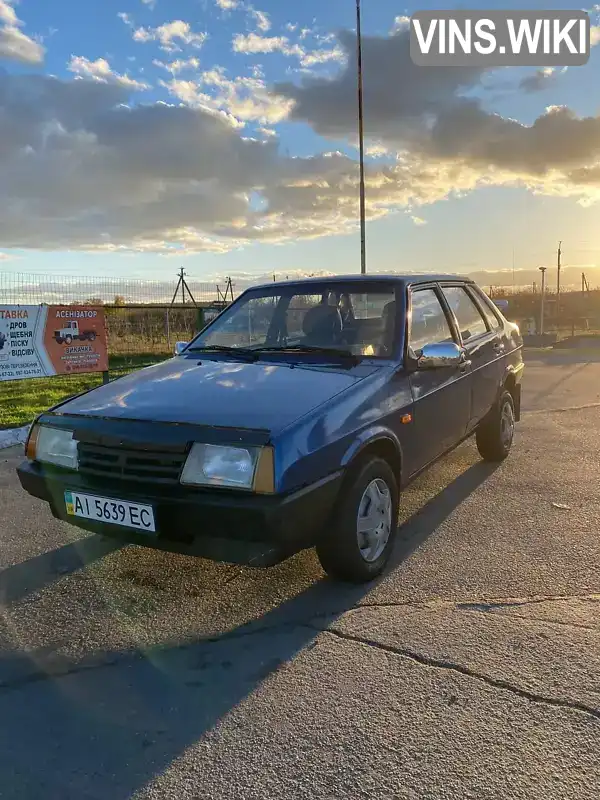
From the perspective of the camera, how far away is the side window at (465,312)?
4.91 metres

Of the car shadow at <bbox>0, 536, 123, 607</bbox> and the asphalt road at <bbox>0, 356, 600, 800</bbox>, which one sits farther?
the car shadow at <bbox>0, 536, 123, 607</bbox>

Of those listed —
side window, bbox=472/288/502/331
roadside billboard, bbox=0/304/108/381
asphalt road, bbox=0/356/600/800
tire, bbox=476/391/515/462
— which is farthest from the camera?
roadside billboard, bbox=0/304/108/381

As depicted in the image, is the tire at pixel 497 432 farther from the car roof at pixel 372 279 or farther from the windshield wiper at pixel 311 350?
the windshield wiper at pixel 311 350

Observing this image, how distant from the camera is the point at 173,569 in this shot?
355 centimetres

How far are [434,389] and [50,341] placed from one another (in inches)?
245

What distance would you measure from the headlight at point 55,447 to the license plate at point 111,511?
0.62 ft

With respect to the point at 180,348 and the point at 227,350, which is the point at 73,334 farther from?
the point at 227,350

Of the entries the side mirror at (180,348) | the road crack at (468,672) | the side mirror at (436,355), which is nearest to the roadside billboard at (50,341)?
the side mirror at (180,348)

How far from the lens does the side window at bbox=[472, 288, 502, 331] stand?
5664 millimetres

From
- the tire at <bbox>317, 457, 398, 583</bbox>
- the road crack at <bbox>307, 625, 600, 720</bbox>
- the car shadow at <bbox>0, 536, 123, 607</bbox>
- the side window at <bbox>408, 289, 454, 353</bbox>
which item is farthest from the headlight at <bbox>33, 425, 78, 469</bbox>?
the side window at <bbox>408, 289, 454, 353</bbox>

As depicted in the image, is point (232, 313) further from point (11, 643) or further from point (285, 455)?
point (11, 643)

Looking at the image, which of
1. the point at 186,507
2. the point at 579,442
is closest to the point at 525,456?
the point at 579,442

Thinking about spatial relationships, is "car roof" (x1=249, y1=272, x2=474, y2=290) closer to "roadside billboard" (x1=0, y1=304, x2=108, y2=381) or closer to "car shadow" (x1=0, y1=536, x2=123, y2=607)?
"car shadow" (x1=0, y1=536, x2=123, y2=607)

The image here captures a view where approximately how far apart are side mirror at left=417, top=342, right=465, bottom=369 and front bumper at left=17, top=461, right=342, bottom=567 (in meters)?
1.19
